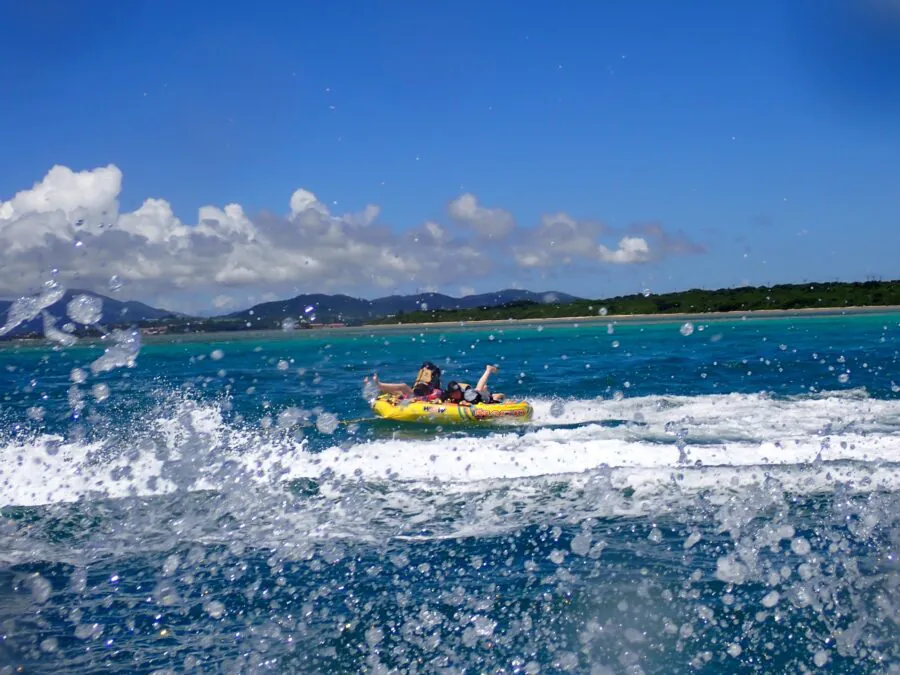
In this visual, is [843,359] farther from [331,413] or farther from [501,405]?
[331,413]

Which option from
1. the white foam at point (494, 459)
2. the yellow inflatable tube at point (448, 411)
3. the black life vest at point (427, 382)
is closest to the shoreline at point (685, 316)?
the black life vest at point (427, 382)

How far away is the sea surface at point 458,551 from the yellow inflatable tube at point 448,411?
9.61 ft

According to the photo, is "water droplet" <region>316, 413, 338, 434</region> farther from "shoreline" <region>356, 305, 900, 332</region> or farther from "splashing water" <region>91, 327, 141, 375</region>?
"shoreline" <region>356, 305, 900, 332</region>

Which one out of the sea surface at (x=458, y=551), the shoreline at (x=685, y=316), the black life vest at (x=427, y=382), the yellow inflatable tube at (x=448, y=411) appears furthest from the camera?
the shoreline at (x=685, y=316)

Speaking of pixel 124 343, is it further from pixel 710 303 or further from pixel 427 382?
pixel 710 303

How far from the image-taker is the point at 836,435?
1411 centimetres

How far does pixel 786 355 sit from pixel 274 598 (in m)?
34.2

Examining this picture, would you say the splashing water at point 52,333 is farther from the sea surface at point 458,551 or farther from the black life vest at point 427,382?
the black life vest at point 427,382

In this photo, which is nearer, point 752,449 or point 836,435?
point 752,449

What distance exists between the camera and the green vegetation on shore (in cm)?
11538

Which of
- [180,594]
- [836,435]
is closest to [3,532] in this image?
[180,594]

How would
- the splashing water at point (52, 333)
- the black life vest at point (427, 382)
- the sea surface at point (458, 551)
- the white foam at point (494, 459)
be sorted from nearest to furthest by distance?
the sea surface at point (458, 551)
the white foam at point (494, 459)
the splashing water at point (52, 333)
the black life vest at point (427, 382)

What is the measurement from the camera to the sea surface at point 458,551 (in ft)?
18.4

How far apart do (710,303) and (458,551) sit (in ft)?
416
